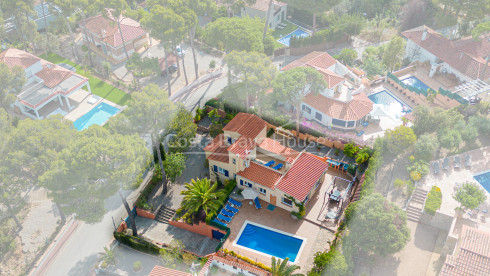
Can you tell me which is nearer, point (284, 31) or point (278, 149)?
point (278, 149)

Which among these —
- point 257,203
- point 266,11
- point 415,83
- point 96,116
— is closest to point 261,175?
point 257,203

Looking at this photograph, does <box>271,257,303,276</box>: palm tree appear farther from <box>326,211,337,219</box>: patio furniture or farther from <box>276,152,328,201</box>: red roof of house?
<box>326,211,337,219</box>: patio furniture

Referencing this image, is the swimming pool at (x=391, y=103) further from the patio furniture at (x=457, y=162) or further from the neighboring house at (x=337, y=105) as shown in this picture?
the patio furniture at (x=457, y=162)

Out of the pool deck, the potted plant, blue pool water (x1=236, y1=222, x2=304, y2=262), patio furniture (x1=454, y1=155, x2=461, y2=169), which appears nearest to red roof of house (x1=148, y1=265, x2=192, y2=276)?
the potted plant

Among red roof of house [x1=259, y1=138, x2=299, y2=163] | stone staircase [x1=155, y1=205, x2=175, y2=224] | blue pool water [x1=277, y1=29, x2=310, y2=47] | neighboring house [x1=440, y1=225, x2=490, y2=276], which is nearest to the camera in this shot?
neighboring house [x1=440, y1=225, x2=490, y2=276]

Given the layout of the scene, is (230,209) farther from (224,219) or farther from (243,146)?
(243,146)
